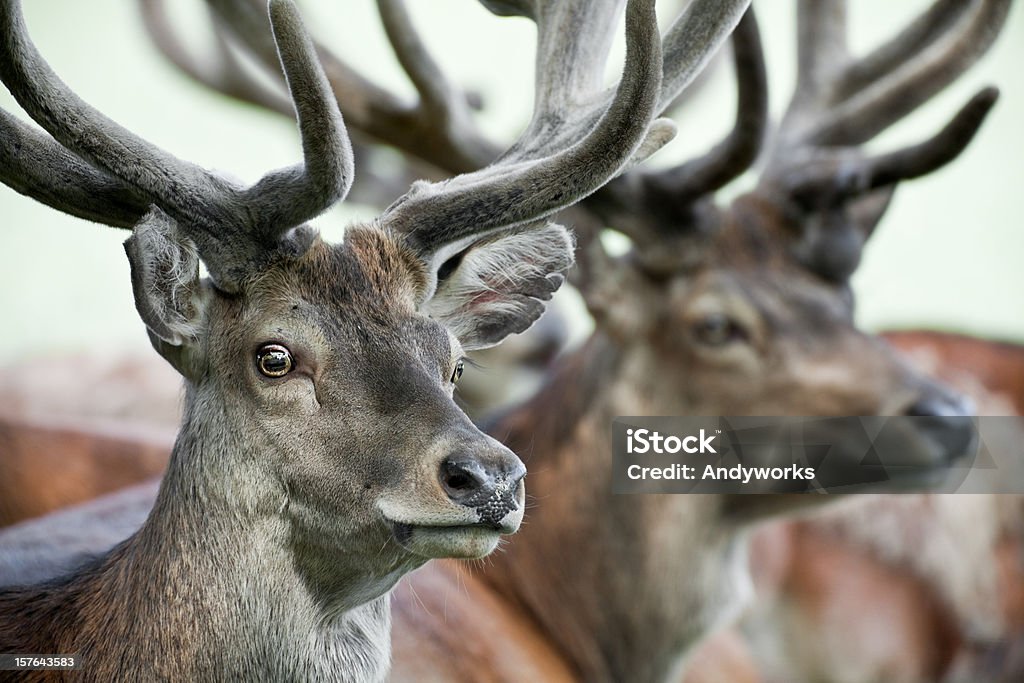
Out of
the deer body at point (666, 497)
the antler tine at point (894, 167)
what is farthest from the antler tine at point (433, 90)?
the antler tine at point (894, 167)

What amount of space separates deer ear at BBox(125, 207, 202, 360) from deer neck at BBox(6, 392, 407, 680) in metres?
0.17

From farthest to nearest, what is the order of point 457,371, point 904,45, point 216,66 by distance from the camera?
point 216,66 → point 904,45 → point 457,371

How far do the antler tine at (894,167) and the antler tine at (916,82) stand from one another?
0.45m

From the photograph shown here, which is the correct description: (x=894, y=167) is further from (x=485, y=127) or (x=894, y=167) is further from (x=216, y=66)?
(x=485, y=127)

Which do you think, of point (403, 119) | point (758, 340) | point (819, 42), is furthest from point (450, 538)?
point (819, 42)

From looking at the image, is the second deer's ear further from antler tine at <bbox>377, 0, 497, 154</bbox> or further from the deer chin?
antler tine at <bbox>377, 0, 497, 154</bbox>

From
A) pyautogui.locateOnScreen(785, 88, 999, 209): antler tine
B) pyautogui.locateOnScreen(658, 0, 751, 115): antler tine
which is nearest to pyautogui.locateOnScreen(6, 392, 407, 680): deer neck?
pyautogui.locateOnScreen(658, 0, 751, 115): antler tine

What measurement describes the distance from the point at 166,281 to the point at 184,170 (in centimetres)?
18

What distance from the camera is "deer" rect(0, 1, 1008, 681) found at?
3344 millimetres

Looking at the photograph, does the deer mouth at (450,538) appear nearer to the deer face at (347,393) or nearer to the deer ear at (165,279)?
the deer face at (347,393)

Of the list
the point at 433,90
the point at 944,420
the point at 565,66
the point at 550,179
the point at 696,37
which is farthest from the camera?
the point at 433,90

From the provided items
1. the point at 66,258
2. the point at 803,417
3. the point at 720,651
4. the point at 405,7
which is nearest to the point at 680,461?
the point at 803,417

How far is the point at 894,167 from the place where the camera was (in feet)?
11.3

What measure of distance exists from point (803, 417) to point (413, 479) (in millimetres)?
1774
